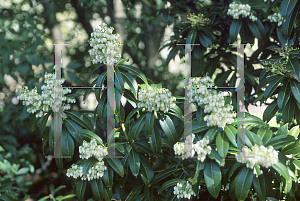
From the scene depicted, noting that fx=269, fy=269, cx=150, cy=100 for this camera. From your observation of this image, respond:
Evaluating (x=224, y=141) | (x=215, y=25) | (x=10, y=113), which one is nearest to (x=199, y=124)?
(x=224, y=141)

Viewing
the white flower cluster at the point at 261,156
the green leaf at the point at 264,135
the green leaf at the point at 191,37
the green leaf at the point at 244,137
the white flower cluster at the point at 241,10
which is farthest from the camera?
the green leaf at the point at 191,37

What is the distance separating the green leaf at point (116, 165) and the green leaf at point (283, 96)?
3.05ft

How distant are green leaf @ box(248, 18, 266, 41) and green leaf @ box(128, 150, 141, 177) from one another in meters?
1.09

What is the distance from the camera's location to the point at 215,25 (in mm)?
2064

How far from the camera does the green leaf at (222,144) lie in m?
1.25

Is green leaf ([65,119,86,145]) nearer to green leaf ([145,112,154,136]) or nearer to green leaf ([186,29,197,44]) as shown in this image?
green leaf ([145,112,154,136])

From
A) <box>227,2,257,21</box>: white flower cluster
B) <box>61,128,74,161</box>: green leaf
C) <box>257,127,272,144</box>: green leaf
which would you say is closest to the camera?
<box>257,127,272,144</box>: green leaf

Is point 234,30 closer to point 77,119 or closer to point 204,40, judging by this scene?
point 204,40

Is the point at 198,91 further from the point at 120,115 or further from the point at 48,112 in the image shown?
the point at 48,112

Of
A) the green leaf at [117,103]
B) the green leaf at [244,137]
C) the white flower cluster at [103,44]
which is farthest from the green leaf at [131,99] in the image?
the green leaf at [244,137]

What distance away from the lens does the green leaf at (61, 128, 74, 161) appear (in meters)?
1.49

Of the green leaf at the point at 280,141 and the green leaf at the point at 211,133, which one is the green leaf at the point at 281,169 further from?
the green leaf at the point at 211,133

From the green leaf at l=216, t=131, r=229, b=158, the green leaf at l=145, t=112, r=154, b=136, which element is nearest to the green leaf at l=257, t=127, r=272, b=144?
the green leaf at l=216, t=131, r=229, b=158

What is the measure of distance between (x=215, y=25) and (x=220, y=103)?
3.32 ft
